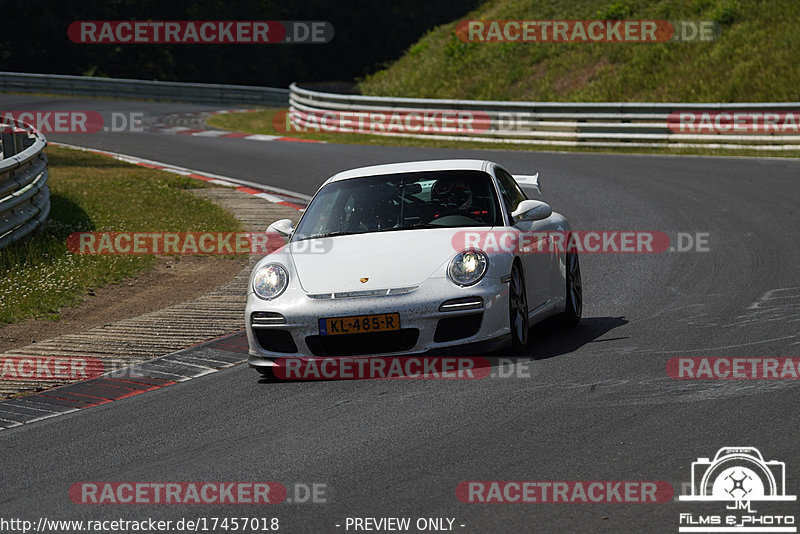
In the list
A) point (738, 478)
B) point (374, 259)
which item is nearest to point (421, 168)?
point (374, 259)

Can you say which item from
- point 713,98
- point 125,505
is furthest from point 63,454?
point 713,98

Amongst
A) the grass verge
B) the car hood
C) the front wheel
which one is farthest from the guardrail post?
the front wheel

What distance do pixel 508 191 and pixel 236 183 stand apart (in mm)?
10503

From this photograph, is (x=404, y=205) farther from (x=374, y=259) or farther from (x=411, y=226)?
(x=374, y=259)

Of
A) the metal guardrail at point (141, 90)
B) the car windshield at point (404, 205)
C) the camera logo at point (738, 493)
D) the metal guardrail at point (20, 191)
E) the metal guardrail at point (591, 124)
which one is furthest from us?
the metal guardrail at point (141, 90)

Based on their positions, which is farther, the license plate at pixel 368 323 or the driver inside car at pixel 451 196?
the driver inside car at pixel 451 196

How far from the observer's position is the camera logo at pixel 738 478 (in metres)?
4.73

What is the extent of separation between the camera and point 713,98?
2797 centimetres

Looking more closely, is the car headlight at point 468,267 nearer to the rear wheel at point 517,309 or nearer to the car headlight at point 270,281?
the rear wheel at point 517,309

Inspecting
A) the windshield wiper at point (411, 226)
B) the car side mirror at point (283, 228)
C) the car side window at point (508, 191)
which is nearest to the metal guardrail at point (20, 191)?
the car side mirror at point (283, 228)

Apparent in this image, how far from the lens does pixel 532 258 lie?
26.7ft

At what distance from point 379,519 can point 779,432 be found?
2074 mm

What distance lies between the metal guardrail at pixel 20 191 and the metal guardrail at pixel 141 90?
26.5 metres

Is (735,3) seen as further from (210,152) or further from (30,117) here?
(30,117)
